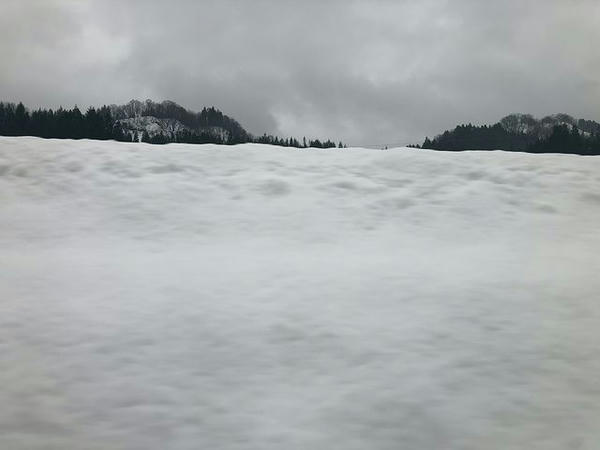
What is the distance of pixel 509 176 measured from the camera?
17.1 ft

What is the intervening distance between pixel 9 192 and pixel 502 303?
14.0 ft

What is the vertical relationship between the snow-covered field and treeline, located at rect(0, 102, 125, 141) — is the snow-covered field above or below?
below

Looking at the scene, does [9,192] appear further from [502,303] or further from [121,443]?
[502,303]

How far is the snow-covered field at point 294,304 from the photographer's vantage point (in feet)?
7.43

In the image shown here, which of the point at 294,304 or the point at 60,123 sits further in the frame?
the point at 60,123

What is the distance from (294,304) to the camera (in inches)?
120

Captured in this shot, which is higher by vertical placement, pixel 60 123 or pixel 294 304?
pixel 60 123

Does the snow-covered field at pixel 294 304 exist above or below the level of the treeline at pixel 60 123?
below

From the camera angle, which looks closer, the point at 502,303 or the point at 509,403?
the point at 509,403

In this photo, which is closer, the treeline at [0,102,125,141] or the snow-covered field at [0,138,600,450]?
the snow-covered field at [0,138,600,450]

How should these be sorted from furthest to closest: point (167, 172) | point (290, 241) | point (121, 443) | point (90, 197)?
point (167, 172) < point (90, 197) < point (290, 241) < point (121, 443)

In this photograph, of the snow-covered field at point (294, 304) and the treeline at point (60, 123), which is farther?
the treeline at point (60, 123)

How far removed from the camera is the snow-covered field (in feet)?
7.43

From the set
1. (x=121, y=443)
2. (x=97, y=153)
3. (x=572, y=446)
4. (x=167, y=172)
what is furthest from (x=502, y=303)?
(x=97, y=153)
